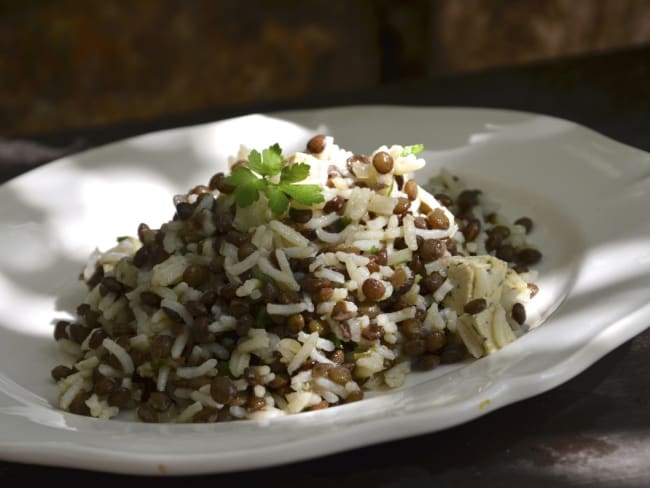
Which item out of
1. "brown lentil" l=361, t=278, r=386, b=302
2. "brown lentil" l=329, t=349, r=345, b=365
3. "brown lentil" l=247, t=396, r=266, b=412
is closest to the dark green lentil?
"brown lentil" l=361, t=278, r=386, b=302

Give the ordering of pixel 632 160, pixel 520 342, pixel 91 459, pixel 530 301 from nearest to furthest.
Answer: pixel 91 459 → pixel 520 342 → pixel 530 301 → pixel 632 160

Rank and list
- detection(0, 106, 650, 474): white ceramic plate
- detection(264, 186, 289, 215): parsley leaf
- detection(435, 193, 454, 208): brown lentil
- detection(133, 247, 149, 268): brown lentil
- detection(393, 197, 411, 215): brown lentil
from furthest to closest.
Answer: detection(435, 193, 454, 208): brown lentil → detection(133, 247, 149, 268): brown lentil → detection(393, 197, 411, 215): brown lentil → detection(264, 186, 289, 215): parsley leaf → detection(0, 106, 650, 474): white ceramic plate

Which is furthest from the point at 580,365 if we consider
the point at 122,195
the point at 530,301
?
the point at 122,195

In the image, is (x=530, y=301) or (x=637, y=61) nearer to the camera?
(x=530, y=301)

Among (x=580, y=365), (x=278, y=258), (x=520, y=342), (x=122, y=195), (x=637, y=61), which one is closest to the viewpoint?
(x=580, y=365)

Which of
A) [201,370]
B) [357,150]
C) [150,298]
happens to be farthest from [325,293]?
[357,150]

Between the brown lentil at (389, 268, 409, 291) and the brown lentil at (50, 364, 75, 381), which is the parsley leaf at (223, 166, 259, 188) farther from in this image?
the brown lentil at (50, 364, 75, 381)

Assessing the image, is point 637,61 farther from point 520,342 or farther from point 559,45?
point 520,342
